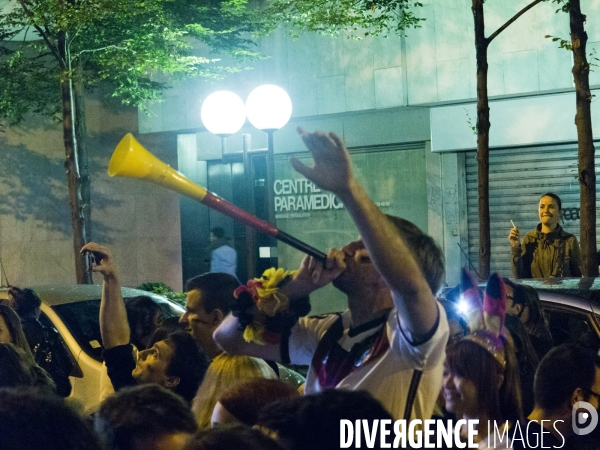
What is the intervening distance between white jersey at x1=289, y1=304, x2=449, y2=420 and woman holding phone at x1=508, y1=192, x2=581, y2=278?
584 centimetres

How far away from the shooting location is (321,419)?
226cm

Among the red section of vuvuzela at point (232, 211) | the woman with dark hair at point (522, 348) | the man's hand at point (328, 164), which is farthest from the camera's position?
the woman with dark hair at point (522, 348)

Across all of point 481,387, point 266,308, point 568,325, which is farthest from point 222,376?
point 568,325

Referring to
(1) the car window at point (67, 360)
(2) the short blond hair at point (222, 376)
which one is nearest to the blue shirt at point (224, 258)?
(1) the car window at point (67, 360)

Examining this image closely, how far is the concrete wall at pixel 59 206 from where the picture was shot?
62.1 ft

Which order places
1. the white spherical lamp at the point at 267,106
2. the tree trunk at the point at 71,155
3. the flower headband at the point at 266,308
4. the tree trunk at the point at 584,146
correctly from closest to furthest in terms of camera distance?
the flower headband at the point at 266,308 → the tree trunk at the point at 584,146 → the white spherical lamp at the point at 267,106 → the tree trunk at the point at 71,155

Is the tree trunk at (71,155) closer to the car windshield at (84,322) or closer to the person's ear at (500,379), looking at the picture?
the car windshield at (84,322)

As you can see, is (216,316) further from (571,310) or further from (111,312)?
(571,310)

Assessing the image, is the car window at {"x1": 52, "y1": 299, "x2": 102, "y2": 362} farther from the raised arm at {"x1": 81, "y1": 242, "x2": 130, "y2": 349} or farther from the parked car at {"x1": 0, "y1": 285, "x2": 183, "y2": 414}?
the raised arm at {"x1": 81, "y1": 242, "x2": 130, "y2": 349}

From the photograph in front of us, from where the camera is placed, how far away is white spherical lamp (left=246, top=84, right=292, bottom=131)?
9938 millimetres

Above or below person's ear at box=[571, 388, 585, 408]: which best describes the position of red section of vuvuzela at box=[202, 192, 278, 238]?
above

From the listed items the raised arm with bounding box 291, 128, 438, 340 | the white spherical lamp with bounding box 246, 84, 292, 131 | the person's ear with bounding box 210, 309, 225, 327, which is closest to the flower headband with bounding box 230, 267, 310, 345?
the raised arm with bounding box 291, 128, 438, 340

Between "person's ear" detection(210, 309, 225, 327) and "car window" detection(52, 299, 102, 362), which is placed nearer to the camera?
"person's ear" detection(210, 309, 225, 327)

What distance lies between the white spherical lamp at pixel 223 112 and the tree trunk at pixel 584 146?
3.69 metres
